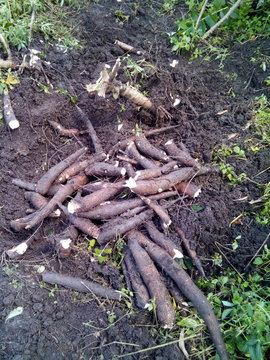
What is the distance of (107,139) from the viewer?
10.2 feet

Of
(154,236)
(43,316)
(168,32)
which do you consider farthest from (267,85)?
(43,316)

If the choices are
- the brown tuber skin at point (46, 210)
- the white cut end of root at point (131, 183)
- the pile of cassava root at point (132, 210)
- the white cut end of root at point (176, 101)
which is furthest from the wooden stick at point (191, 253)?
the white cut end of root at point (176, 101)

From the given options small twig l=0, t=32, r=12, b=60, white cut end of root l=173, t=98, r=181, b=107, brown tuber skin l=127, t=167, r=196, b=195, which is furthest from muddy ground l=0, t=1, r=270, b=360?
small twig l=0, t=32, r=12, b=60

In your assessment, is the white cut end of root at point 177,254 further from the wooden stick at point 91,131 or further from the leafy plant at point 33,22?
the leafy plant at point 33,22

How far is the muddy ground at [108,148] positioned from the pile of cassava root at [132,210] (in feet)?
0.31

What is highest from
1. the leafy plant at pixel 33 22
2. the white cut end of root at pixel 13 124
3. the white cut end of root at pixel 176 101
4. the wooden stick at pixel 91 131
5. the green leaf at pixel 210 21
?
the leafy plant at pixel 33 22

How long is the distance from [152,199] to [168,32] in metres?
2.76

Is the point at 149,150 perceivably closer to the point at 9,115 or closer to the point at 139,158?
the point at 139,158

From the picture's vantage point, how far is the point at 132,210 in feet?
8.31

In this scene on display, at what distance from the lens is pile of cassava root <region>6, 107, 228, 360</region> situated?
218cm

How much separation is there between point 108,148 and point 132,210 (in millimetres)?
790

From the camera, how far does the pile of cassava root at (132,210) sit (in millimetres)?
2182

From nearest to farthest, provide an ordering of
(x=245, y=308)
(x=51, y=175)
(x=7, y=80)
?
(x=245, y=308) → (x=51, y=175) → (x=7, y=80)

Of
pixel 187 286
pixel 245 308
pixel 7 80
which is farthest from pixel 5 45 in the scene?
pixel 245 308
